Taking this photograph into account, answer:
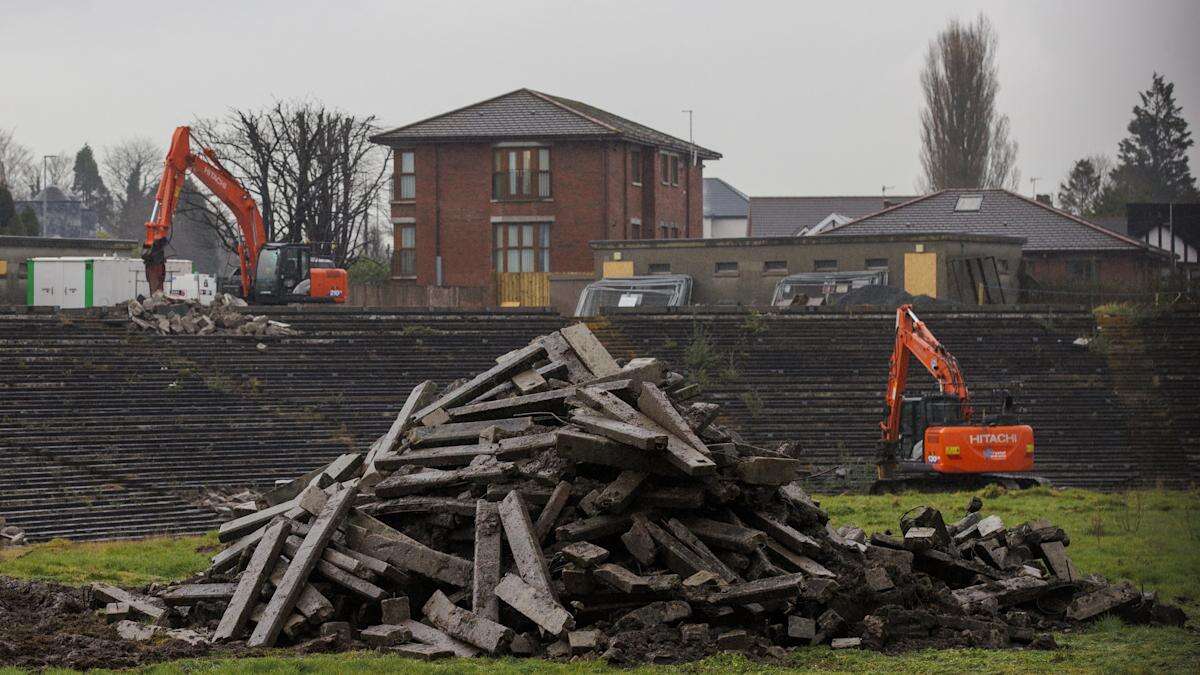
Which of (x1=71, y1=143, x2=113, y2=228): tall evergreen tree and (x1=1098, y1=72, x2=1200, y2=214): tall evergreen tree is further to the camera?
(x1=71, y1=143, x2=113, y2=228): tall evergreen tree

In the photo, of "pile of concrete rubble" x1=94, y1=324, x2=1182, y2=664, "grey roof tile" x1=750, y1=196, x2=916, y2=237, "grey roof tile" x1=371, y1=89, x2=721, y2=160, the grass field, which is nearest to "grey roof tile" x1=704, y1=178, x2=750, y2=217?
"grey roof tile" x1=750, y1=196, x2=916, y2=237

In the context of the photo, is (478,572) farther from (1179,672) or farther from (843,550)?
(1179,672)

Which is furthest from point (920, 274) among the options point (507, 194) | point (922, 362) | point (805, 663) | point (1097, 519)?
point (805, 663)

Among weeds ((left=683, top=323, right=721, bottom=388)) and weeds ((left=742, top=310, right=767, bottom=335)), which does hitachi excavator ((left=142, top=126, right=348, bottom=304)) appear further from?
weeds ((left=683, top=323, right=721, bottom=388))

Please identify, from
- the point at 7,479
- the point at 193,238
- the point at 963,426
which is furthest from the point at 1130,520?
the point at 193,238

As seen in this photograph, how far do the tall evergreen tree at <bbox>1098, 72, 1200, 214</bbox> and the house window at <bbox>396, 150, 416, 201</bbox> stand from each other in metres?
52.5

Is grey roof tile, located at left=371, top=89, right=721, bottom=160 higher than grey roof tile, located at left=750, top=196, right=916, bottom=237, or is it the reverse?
grey roof tile, located at left=371, top=89, right=721, bottom=160

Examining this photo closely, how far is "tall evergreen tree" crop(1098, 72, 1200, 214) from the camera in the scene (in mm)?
6887

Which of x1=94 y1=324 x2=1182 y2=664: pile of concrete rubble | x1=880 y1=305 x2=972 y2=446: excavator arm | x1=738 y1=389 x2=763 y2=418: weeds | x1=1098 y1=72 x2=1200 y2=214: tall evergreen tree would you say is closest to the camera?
x1=1098 y1=72 x2=1200 y2=214: tall evergreen tree

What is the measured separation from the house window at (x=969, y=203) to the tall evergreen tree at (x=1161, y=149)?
51.6 meters

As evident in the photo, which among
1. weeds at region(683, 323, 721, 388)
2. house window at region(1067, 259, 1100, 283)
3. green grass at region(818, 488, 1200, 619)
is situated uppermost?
house window at region(1067, 259, 1100, 283)

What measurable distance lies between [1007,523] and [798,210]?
61.5m

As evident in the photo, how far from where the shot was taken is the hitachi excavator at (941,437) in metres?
26.1

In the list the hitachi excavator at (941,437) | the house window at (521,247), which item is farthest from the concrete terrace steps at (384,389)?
the house window at (521,247)
